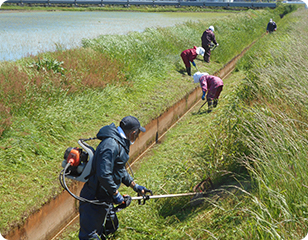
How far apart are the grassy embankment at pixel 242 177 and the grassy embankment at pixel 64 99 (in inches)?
47.2

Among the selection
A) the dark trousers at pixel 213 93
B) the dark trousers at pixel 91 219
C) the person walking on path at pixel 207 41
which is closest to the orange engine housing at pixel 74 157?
the dark trousers at pixel 91 219

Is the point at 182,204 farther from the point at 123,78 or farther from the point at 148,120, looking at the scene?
the point at 123,78

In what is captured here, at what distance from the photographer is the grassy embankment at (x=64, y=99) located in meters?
5.09

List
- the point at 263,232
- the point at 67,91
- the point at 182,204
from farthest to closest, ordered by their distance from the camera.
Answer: the point at 67,91 < the point at 182,204 < the point at 263,232

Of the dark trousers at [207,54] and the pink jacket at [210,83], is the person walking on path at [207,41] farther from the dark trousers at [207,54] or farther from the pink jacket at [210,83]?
the pink jacket at [210,83]

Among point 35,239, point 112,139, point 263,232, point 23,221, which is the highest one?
point 112,139

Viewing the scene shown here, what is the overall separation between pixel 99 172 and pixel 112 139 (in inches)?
15.9

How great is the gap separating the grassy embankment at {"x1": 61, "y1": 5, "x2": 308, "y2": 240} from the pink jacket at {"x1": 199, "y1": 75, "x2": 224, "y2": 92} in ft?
6.14

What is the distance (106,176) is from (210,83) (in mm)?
6478

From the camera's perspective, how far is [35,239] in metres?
4.46

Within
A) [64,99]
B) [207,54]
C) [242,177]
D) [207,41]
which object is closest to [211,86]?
[64,99]

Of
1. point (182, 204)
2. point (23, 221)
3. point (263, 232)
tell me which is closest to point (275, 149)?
point (263, 232)

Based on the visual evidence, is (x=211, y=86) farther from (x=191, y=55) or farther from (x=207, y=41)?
(x=207, y=41)

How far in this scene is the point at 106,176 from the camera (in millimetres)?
3426
